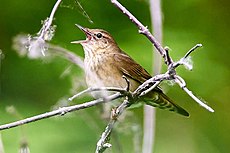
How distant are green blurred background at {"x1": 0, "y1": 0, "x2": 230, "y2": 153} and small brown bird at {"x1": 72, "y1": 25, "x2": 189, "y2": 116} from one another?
91cm

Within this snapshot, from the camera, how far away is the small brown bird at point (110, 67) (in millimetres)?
2094

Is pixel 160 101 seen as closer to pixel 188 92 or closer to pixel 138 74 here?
pixel 138 74

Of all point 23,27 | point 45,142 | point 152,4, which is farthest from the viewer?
point 23,27

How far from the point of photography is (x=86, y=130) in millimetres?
3123

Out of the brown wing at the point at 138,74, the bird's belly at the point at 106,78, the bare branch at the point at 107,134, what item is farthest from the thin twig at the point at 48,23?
the brown wing at the point at 138,74

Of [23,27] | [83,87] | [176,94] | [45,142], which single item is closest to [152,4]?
[83,87]

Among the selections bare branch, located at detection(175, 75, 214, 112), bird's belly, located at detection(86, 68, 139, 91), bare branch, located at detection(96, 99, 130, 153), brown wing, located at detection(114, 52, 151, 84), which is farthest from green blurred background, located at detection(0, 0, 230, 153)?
bare branch, located at detection(175, 75, 214, 112)

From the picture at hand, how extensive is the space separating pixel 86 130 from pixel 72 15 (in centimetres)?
59

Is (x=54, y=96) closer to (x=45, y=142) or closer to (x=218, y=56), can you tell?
(x=45, y=142)

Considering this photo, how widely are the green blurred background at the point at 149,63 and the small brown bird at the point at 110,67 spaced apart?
35.8 inches

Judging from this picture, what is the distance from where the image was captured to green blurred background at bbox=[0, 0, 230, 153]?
3.26m

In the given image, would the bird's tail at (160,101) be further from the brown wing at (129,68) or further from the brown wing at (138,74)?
the brown wing at (129,68)

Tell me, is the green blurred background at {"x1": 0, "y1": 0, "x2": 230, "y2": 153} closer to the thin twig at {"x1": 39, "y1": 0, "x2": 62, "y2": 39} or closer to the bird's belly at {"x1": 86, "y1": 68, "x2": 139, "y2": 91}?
the bird's belly at {"x1": 86, "y1": 68, "x2": 139, "y2": 91}

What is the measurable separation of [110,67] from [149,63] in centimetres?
109
